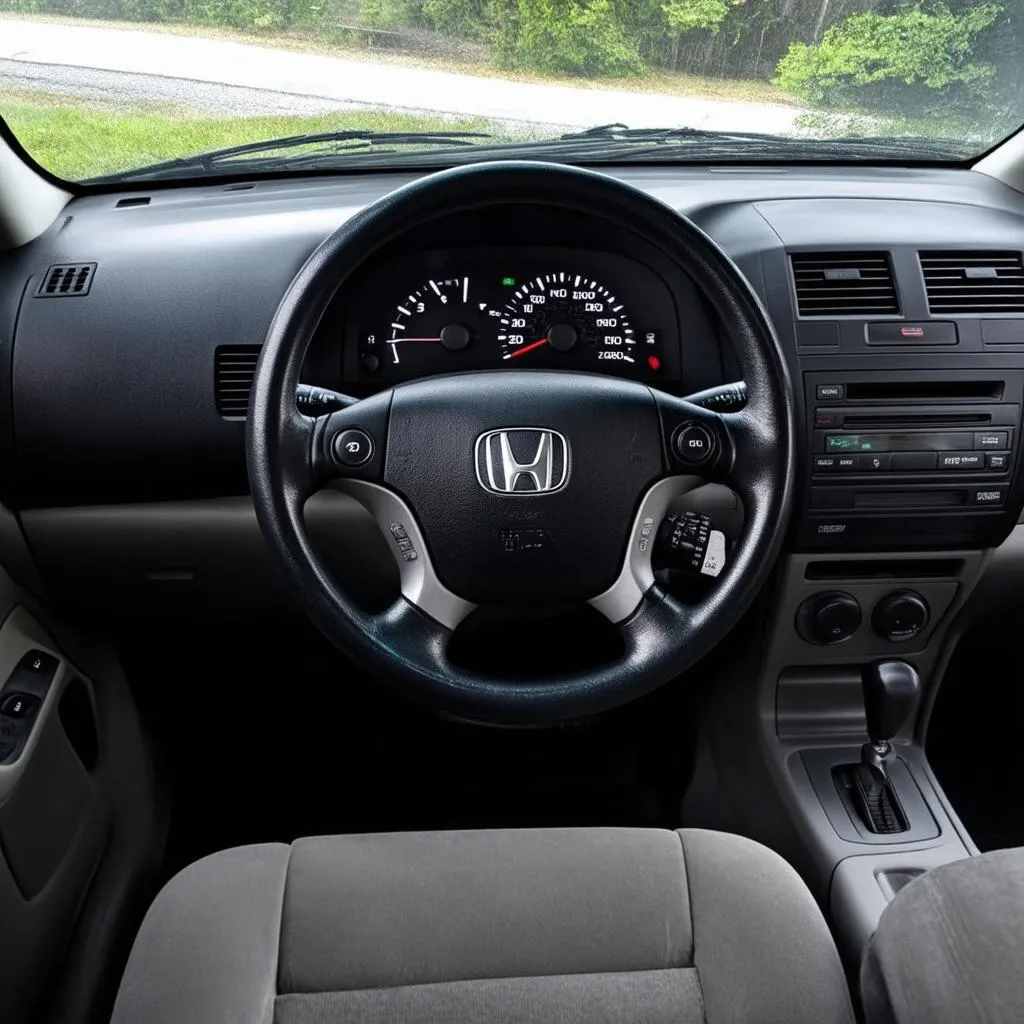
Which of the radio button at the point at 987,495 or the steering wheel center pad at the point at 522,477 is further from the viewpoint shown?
the radio button at the point at 987,495

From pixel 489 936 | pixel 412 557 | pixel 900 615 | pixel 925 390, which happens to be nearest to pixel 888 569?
pixel 900 615

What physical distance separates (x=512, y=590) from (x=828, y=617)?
0.60m

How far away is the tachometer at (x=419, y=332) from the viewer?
1.53 metres

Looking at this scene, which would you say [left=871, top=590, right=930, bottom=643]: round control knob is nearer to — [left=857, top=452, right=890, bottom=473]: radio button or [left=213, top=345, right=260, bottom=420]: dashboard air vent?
[left=857, top=452, right=890, bottom=473]: radio button

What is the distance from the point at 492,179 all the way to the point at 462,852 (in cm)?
77

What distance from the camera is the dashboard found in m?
1.53

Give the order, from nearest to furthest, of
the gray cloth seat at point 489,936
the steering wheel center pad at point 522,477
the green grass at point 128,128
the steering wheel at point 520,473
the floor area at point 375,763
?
the gray cloth seat at point 489,936, the steering wheel at point 520,473, the steering wheel center pad at point 522,477, the green grass at point 128,128, the floor area at point 375,763

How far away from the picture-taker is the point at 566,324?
1539 mm

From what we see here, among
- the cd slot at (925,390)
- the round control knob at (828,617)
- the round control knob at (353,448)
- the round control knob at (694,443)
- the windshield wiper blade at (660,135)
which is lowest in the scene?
the round control knob at (828,617)

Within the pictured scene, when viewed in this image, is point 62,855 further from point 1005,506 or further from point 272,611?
point 1005,506

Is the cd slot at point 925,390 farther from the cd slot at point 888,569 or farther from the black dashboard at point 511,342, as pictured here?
the cd slot at point 888,569

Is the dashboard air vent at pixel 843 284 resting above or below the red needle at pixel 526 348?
above

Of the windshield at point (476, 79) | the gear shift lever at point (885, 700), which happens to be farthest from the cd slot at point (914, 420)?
the windshield at point (476, 79)

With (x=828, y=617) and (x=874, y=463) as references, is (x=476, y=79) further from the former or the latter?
(x=828, y=617)
